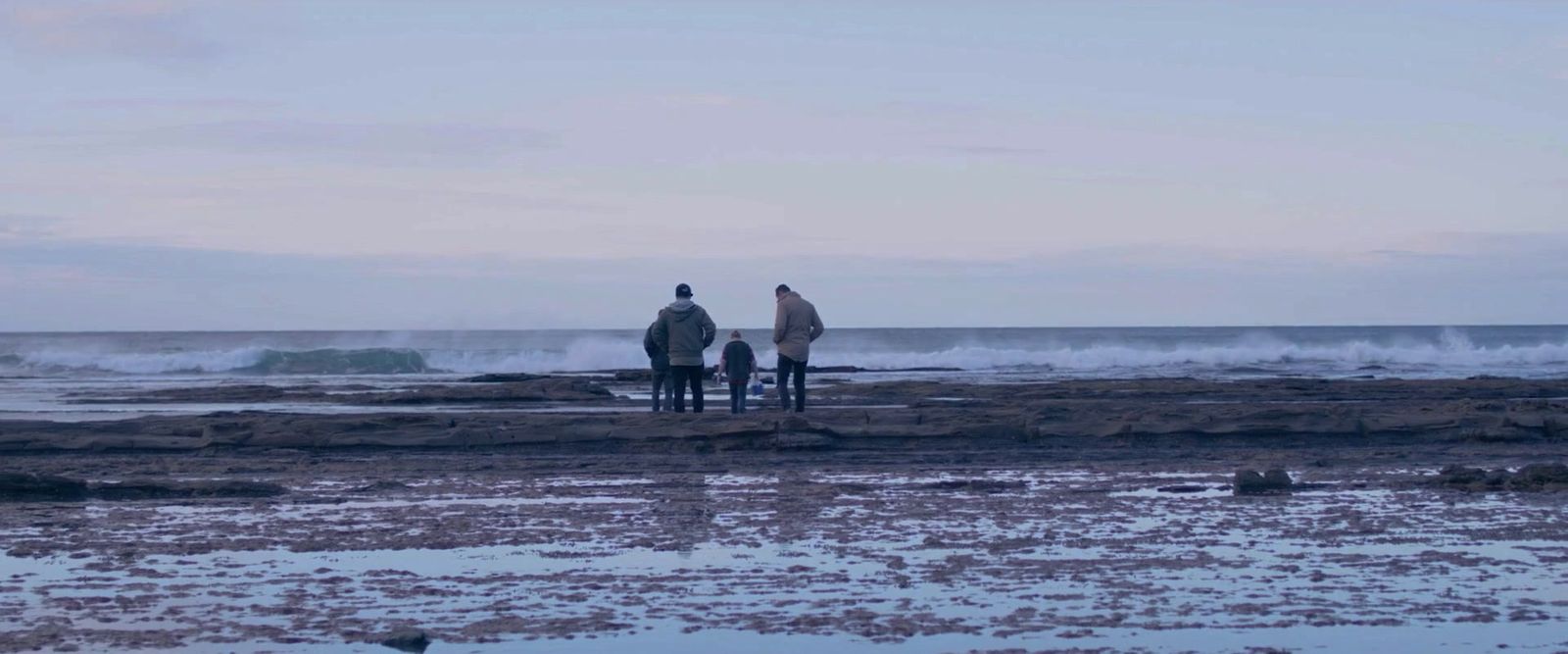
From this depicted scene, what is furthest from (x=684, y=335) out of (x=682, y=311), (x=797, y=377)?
(x=797, y=377)

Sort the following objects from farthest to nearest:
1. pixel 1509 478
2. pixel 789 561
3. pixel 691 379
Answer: pixel 691 379 < pixel 1509 478 < pixel 789 561

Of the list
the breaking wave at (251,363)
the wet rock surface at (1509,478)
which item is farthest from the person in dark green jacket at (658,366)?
the breaking wave at (251,363)

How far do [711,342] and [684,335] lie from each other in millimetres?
301

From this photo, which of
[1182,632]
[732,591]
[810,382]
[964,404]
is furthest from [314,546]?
[810,382]

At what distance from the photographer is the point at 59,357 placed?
5688 cm

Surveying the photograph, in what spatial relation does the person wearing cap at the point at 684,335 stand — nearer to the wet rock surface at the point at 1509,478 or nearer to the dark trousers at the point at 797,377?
the dark trousers at the point at 797,377

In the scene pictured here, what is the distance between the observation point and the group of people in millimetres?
16734

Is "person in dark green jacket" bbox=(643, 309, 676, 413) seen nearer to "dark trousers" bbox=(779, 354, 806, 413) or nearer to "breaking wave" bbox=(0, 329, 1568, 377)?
"dark trousers" bbox=(779, 354, 806, 413)

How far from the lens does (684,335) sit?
54.5ft

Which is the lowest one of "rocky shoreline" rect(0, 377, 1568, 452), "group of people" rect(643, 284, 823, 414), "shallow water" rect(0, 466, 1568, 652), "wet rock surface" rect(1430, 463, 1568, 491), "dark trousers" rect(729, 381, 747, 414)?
"shallow water" rect(0, 466, 1568, 652)

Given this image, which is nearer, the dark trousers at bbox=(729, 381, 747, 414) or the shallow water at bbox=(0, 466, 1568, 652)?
the shallow water at bbox=(0, 466, 1568, 652)

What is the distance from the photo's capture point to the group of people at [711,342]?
54.9 feet

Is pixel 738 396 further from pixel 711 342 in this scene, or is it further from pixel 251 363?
pixel 251 363

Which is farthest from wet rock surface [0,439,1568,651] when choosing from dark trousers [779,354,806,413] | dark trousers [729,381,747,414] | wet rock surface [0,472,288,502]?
dark trousers [729,381,747,414]
